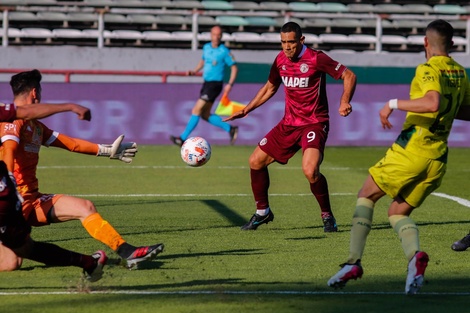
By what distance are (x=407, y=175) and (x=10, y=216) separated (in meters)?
2.59

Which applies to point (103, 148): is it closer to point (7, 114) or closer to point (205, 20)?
point (7, 114)

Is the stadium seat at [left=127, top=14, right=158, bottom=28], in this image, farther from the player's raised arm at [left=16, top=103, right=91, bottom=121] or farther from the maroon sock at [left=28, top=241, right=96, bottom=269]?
the player's raised arm at [left=16, top=103, right=91, bottom=121]

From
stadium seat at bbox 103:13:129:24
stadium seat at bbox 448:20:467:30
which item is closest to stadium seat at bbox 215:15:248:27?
stadium seat at bbox 103:13:129:24

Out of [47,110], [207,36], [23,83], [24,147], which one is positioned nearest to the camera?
[47,110]

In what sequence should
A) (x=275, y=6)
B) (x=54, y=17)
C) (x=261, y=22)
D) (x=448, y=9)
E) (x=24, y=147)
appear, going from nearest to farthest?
(x=24, y=147), (x=54, y=17), (x=261, y=22), (x=275, y=6), (x=448, y=9)

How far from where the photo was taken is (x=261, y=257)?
26.4ft

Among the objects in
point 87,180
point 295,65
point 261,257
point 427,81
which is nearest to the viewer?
point 427,81

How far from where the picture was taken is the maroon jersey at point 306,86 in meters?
9.80

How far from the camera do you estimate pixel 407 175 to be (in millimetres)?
6543

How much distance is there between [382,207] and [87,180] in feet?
16.0

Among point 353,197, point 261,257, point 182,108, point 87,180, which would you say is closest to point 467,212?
point 353,197

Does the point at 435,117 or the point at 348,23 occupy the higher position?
the point at 435,117

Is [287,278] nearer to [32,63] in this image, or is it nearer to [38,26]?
[32,63]

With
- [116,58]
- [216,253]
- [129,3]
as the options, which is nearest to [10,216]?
[216,253]
